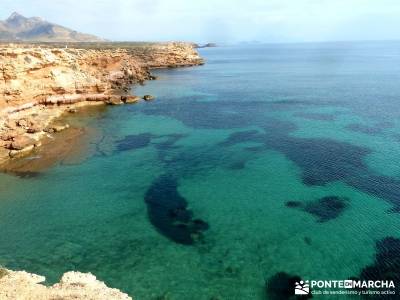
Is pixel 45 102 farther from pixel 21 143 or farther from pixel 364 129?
pixel 364 129

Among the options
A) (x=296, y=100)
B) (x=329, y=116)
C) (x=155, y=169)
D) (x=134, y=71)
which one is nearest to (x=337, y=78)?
(x=296, y=100)

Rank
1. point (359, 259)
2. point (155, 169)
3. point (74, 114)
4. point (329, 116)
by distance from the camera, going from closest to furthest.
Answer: point (359, 259), point (155, 169), point (329, 116), point (74, 114)

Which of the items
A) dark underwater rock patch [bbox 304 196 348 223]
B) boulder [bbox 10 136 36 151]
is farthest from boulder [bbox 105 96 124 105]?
dark underwater rock patch [bbox 304 196 348 223]

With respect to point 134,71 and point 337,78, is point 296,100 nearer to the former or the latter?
point 337,78

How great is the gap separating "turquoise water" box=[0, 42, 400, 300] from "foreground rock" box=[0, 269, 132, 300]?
6.98 ft

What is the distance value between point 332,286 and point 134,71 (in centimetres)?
9926

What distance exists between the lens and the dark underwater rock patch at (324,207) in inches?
1239

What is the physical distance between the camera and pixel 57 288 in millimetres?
21156

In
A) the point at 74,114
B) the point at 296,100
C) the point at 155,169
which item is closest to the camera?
the point at 155,169

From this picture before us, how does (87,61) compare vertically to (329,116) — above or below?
above

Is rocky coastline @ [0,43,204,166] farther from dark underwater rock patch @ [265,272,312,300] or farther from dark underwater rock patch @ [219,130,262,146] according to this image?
dark underwater rock patch @ [265,272,312,300]

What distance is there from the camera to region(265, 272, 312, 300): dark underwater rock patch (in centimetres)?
2262

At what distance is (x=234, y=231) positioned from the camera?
97.6ft

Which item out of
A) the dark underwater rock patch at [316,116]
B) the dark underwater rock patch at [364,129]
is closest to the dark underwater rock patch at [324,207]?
the dark underwater rock patch at [364,129]
